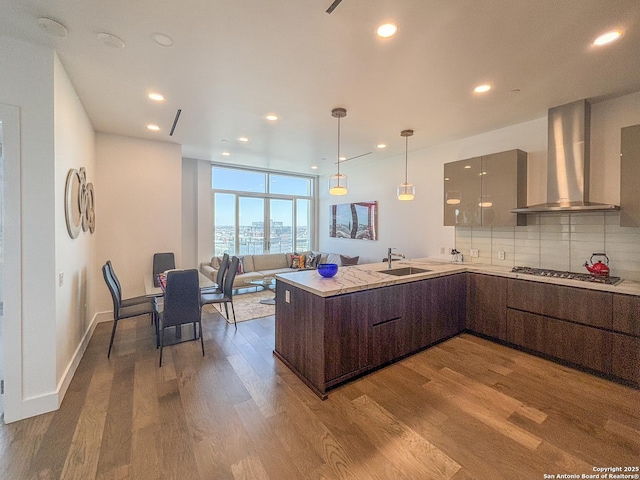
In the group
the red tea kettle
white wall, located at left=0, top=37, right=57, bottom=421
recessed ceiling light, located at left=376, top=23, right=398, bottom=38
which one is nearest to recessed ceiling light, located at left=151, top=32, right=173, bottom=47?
white wall, located at left=0, top=37, right=57, bottom=421

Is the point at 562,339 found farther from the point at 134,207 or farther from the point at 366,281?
the point at 134,207

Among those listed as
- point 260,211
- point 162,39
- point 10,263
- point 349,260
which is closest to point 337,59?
point 162,39

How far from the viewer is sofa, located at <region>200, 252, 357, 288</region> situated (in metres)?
5.65

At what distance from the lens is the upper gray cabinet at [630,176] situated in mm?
2555

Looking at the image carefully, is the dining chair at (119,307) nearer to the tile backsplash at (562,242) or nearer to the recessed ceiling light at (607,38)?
the tile backsplash at (562,242)

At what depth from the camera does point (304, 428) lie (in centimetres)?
192

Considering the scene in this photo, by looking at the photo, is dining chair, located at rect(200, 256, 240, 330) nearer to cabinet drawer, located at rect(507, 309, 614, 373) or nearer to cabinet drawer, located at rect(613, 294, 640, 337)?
cabinet drawer, located at rect(507, 309, 614, 373)

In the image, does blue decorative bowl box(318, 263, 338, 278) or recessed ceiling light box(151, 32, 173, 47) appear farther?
blue decorative bowl box(318, 263, 338, 278)

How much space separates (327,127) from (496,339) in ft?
11.6

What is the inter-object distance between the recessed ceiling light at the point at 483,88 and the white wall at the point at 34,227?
3.72 m

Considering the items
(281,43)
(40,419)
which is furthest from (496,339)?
(40,419)

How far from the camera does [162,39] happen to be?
6.65 feet

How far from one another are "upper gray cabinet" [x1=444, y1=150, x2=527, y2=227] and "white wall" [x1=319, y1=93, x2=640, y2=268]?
1.00 ft

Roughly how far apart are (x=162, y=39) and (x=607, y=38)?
3.25m
